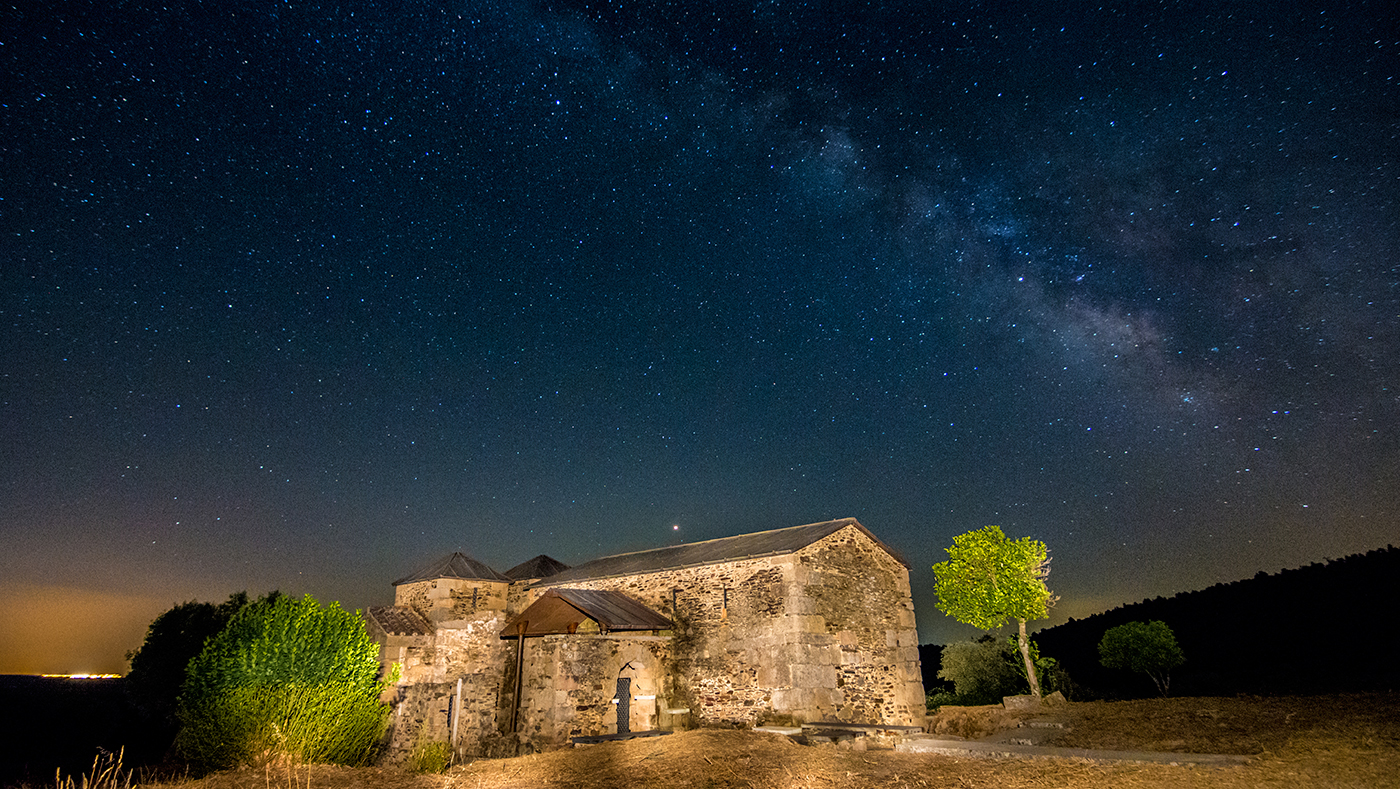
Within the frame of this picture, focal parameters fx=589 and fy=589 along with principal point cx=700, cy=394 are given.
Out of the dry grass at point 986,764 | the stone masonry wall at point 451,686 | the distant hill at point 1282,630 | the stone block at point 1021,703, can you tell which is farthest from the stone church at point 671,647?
the distant hill at point 1282,630

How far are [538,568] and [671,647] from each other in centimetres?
1022

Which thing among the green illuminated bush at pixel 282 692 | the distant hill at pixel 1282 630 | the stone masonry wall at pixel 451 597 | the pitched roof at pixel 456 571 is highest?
the pitched roof at pixel 456 571

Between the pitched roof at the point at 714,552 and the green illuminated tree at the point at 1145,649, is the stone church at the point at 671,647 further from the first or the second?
the green illuminated tree at the point at 1145,649

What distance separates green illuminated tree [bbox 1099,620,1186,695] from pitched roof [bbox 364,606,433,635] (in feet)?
100

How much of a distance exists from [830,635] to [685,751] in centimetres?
810

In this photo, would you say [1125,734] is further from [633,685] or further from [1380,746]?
[633,685]

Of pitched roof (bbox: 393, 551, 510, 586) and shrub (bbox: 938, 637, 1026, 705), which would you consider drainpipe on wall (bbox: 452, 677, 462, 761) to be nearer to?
pitched roof (bbox: 393, 551, 510, 586)

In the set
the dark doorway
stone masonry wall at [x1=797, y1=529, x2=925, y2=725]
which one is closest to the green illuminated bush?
the dark doorway

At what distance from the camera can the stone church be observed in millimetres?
16266

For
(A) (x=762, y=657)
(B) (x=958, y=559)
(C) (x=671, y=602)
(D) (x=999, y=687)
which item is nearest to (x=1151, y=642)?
(D) (x=999, y=687)

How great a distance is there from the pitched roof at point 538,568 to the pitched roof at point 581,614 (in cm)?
744

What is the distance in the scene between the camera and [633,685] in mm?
17266

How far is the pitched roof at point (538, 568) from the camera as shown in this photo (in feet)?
86.1

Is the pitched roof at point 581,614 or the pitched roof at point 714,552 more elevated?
the pitched roof at point 714,552
